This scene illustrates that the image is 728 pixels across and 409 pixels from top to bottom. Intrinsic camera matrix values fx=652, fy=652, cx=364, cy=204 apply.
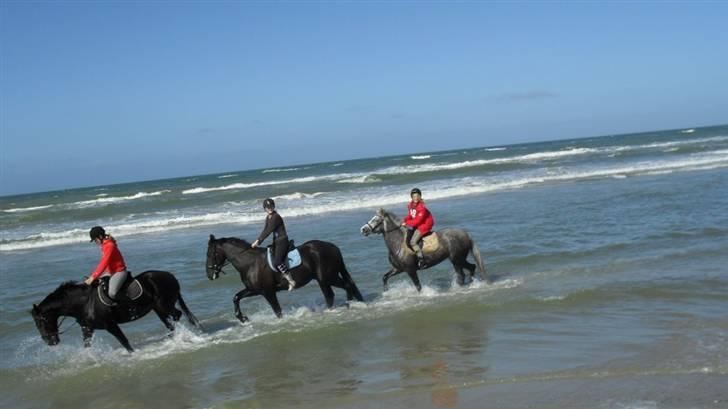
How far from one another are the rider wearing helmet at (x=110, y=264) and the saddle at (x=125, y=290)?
0.23ft

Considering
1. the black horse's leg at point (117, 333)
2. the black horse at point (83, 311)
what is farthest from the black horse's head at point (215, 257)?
the black horse's leg at point (117, 333)

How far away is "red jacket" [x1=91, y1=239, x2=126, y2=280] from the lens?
9.22m

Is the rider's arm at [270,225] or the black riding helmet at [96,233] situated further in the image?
the rider's arm at [270,225]

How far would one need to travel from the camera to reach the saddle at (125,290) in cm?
942

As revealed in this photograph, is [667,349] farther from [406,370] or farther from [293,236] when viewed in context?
[293,236]

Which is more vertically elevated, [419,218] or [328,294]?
[419,218]

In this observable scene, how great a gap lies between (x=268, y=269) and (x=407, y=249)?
2637 millimetres

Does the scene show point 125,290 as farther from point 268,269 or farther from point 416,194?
point 416,194

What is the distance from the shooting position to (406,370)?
7695 millimetres

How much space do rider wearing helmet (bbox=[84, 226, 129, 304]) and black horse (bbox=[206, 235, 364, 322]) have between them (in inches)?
67.0

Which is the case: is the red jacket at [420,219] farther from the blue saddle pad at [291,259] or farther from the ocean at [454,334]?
the blue saddle pad at [291,259]

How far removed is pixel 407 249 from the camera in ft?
39.3

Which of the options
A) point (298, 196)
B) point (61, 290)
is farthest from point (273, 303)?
point (298, 196)

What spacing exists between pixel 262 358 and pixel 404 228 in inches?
168
